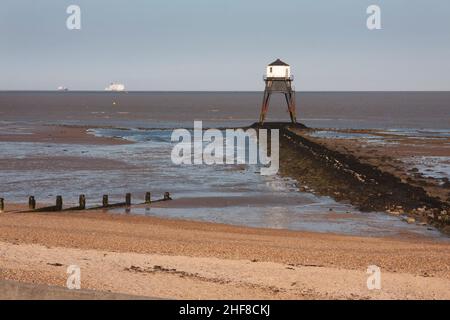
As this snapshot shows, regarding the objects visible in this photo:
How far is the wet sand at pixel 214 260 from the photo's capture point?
481 inches

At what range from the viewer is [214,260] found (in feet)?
49.6

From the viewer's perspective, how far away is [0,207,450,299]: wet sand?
1222 cm

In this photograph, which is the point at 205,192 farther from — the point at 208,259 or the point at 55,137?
the point at 55,137

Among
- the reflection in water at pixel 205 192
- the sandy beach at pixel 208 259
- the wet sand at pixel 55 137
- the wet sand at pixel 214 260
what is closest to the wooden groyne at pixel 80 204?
the sandy beach at pixel 208 259

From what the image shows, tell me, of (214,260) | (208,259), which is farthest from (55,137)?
(214,260)

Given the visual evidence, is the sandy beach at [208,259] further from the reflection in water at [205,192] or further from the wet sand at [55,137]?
the wet sand at [55,137]

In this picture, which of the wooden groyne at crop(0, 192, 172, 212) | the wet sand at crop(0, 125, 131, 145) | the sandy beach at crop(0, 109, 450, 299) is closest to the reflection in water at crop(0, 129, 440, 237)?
the wooden groyne at crop(0, 192, 172, 212)

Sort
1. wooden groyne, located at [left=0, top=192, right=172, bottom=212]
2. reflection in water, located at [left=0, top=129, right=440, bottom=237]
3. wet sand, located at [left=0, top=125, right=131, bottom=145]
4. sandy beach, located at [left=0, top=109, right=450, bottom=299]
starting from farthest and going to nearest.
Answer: wet sand, located at [left=0, top=125, right=131, bottom=145]
wooden groyne, located at [left=0, top=192, right=172, bottom=212]
reflection in water, located at [left=0, top=129, right=440, bottom=237]
sandy beach, located at [left=0, top=109, right=450, bottom=299]

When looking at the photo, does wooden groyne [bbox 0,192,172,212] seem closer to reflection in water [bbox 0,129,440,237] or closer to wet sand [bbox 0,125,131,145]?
reflection in water [bbox 0,129,440,237]

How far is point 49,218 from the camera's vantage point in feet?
73.5

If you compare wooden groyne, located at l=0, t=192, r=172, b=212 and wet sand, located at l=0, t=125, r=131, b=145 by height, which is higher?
wet sand, located at l=0, t=125, r=131, b=145

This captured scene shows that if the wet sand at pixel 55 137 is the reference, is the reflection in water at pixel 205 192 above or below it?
below
